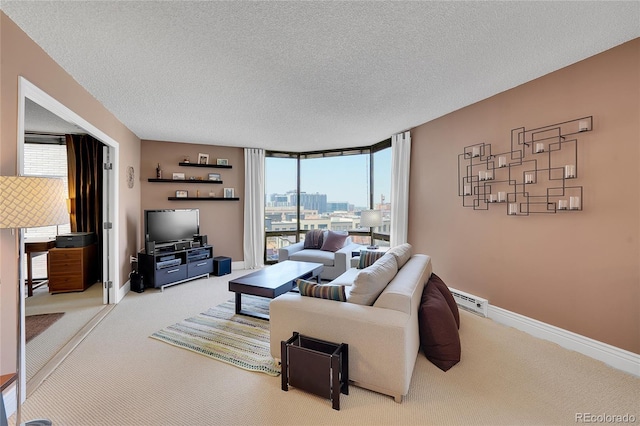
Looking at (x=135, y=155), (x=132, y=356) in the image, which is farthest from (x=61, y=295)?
(x=132, y=356)

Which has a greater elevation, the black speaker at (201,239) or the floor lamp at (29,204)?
the floor lamp at (29,204)

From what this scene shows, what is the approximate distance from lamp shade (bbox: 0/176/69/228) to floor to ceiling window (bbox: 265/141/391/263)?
4601 mm

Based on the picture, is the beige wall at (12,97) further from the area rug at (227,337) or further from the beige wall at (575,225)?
the beige wall at (575,225)

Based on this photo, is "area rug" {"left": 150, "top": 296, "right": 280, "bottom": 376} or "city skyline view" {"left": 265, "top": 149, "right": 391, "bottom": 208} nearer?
"area rug" {"left": 150, "top": 296, "right": 280, "bottom": 376}

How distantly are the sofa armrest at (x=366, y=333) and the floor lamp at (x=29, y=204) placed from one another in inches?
61.7

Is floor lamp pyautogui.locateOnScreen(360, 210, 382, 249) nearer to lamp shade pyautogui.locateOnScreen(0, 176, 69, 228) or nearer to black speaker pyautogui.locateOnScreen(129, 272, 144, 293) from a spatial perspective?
black speaker pyautogui.locateOnScreen(129, 272, 144, 293)

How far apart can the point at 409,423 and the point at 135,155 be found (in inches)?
212

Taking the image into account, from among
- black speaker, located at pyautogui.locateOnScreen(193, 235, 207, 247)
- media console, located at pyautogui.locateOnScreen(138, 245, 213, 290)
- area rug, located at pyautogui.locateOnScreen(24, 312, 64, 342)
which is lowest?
area rug, located at pyautogui.locateOnScreen(24, 312, 64, 342)

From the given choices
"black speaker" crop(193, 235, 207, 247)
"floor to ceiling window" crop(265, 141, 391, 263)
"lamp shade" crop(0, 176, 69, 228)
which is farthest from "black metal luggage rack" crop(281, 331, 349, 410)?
"floor to ceiling window" crop(265, 141, 391, 263)

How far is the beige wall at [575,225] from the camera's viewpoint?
225 centimetres

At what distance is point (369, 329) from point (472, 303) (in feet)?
7.34

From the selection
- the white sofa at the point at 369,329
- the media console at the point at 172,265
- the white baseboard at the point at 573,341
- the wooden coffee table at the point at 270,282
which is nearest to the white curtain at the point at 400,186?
the wooden coffee table at the point at 270,282

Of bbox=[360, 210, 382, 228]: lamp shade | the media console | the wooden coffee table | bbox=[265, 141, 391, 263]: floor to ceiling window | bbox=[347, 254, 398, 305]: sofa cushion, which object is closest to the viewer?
bbox=[347, 254, 398, 305]: sofa cushion

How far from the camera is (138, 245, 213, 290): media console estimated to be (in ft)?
14.2
